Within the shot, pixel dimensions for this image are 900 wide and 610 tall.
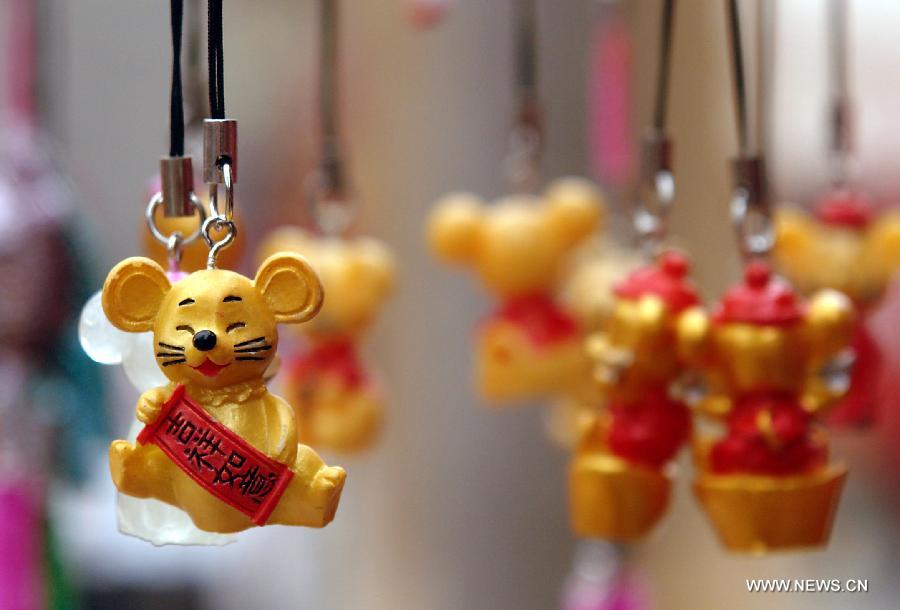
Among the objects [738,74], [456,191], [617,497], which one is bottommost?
[617,497]

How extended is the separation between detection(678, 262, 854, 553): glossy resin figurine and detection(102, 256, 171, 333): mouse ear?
316 millimetres

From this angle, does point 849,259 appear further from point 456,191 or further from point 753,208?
point 456,191

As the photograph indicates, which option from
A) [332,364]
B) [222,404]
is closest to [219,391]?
[222,404]

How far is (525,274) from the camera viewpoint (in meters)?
1.01

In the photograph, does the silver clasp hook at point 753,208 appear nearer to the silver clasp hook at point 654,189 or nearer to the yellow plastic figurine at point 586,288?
the silver clasp hook at point 654,189

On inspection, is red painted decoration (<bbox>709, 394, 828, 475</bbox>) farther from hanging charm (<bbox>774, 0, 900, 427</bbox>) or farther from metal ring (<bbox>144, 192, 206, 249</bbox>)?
metal ring (<bbox>144, 192, 206, 249</bbox>)

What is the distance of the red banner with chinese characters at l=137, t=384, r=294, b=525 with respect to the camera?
1.85 ft

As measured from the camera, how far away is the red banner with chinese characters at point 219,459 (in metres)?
0.56

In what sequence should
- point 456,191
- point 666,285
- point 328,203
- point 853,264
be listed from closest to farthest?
point 666,285 → point 853,264 → point 328,203 → point 456,191

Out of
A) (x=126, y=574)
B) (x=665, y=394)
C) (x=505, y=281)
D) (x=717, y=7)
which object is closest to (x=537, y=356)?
(x=505, y=281)

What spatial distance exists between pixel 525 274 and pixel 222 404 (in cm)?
47

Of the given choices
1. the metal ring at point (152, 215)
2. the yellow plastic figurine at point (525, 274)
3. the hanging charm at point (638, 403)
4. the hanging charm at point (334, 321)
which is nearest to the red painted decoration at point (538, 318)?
the yellow plastic figurine at point (525, 274)

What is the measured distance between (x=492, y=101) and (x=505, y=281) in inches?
25.3

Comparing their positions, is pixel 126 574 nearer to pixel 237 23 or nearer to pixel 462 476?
pixel 462 476
